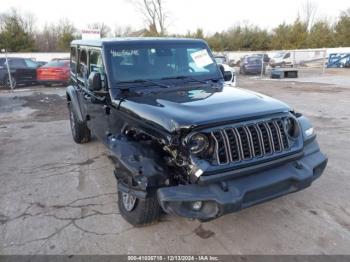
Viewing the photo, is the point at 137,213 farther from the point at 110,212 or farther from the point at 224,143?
the point at 224,143

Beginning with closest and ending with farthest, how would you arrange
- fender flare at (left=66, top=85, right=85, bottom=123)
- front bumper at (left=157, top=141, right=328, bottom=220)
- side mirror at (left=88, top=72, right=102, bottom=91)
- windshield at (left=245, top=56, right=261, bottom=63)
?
front bumper at (left=157, top=141, right=328, bottom=220)
side mirror at (left=88, top=72, right=102, bottom=91)
fender flare at (left=66, top=85, right=85, bottom=123)
windshield at (left=245, top=56, right=261, bottom=63)

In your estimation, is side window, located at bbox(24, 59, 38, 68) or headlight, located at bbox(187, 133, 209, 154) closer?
headlight, located at bbox(187, 133, 209, 154)

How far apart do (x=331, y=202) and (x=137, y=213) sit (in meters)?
2.33

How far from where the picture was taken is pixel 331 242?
309cm

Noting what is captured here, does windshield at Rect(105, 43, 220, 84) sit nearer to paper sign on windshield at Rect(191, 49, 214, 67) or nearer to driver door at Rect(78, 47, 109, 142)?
paper sign on windshield at Rect(191, 49, 214, 67)

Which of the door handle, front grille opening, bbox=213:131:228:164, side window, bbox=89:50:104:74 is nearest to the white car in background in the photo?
the door handle

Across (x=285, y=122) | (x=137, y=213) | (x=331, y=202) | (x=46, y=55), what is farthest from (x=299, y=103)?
(x=46, y=55)

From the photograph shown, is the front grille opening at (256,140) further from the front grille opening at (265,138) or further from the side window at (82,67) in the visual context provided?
the side window at (82,67)

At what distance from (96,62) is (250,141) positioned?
2.61m

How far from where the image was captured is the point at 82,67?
5.48 metres

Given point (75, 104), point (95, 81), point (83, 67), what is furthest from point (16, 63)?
point (95, 81)

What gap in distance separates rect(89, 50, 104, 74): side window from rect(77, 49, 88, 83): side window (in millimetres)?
358

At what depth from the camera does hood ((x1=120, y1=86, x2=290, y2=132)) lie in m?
2.86

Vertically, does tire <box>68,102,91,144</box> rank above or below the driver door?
below
